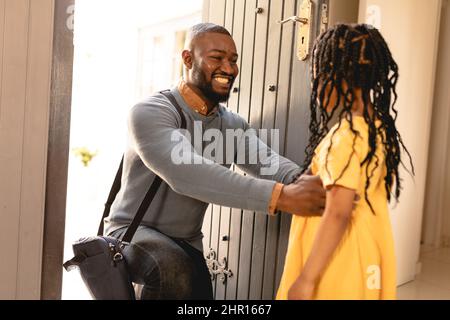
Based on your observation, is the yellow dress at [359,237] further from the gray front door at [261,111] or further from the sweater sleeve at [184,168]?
the gray front door at [261,111]

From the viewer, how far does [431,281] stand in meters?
3.15

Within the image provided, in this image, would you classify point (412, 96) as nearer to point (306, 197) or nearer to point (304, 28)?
point (304, 28)

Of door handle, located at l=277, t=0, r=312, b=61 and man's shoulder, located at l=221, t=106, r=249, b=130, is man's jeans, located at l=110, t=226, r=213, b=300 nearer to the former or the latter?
man's shoulder, located at l=221, t=106, r=249, b=130

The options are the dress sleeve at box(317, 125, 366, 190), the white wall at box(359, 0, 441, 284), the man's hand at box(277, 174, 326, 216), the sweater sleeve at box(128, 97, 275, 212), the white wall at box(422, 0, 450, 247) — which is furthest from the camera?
the white wall at box(422, 0, 450, 247)

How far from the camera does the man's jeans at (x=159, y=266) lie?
1.82 metres

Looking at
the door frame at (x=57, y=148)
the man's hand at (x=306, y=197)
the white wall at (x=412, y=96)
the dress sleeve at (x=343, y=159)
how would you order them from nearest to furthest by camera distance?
the dress sleeve at (x=343, y=159) → the man's hand at (x=306, y=197) → the door frame at (x=57, y=148) → the white wall at (x=412, y=96)

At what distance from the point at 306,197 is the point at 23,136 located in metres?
1.12

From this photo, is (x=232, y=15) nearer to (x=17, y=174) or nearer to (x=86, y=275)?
(x=17, y=174)

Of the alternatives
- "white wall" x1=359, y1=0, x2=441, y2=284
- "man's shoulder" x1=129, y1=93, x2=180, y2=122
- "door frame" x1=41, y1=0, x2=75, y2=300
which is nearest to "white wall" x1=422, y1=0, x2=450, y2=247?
"white wall" x1=359, y1=0, x2=441, y2=284

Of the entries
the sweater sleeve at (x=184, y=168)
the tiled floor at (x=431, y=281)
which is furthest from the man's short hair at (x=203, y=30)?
the tiled floor at (x=431, y=281)

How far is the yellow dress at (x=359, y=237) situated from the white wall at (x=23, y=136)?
1.13 meters

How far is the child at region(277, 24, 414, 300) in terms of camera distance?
1274 millimetres

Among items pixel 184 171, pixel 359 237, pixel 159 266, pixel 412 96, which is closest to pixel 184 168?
pixel 184 171

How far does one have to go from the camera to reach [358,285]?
1304 millimetres
